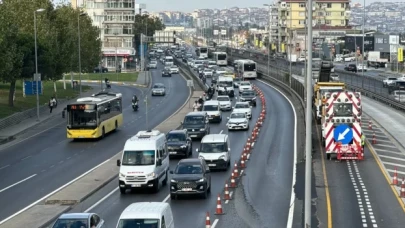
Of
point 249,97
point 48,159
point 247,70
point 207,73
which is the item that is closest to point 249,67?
point 247,70

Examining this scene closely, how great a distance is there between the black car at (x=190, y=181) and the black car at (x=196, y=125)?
69.6 ft

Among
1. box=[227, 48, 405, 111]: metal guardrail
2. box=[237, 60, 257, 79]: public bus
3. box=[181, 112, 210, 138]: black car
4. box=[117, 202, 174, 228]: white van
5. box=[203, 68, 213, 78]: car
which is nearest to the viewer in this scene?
box=[117, 202, 174, 228]: white van

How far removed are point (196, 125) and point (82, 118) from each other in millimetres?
7242

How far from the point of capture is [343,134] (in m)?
45.7

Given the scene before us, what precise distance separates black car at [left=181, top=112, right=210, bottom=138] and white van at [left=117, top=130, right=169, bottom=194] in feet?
58.7

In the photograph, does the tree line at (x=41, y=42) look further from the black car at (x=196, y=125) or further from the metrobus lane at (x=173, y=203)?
the metrobus lane at (x=173, y=203)

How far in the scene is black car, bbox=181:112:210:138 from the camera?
57.0 m

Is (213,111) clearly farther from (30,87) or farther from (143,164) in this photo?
(143,164)

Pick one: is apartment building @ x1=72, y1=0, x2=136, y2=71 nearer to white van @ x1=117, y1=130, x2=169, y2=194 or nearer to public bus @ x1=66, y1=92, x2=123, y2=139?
public bus @ x1=66, y1=92, x2=123, y2=139

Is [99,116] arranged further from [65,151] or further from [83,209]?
[83,209]

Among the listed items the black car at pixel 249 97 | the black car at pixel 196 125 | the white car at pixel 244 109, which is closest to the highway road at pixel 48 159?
the black car at pixel 196 125

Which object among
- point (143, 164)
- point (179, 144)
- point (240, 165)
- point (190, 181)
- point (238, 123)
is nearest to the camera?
point (190, 181)

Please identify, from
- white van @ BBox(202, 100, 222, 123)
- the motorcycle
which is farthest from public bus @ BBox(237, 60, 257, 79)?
white van @ BBox(202, 100, 222, 123)

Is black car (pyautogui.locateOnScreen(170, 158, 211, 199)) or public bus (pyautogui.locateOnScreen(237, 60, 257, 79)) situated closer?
black car (pyautogui.locateOnScreen(170, 158, 211, 199))
